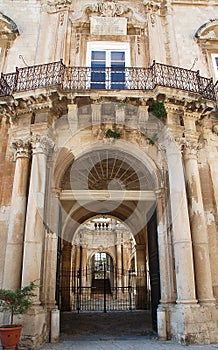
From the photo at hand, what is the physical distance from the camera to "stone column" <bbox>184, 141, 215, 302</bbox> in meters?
6.49

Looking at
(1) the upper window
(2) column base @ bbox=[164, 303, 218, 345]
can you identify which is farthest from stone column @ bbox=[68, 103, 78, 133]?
(2) column base @ bbox=[164, 303, 218, 345]

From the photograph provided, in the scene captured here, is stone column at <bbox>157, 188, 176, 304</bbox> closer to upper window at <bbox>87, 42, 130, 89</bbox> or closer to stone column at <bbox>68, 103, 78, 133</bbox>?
stone column at <bbox>68, 103, 78, 133</bbox>

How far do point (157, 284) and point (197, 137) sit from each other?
388 centimetres

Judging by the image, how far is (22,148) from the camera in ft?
A: 24.2

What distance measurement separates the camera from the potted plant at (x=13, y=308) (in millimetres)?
5121

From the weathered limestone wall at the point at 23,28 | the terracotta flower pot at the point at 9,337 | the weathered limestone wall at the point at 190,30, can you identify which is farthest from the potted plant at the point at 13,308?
the weathered limestone wall at the point at 190,30

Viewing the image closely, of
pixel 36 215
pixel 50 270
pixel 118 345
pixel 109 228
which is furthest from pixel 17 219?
pixel 109 228

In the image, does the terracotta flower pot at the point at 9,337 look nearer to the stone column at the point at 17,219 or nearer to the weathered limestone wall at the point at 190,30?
the stone column at the point at 17,219

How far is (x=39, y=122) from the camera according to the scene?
7.52 metres

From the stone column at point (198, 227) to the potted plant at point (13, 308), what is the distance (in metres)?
3.54

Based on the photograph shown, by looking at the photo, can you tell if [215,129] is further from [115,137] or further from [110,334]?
[110,334]

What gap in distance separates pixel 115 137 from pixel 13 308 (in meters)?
4.67

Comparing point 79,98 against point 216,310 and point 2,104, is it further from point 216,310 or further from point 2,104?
point 216,310

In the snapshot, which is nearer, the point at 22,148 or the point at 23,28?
the point at 22,148
